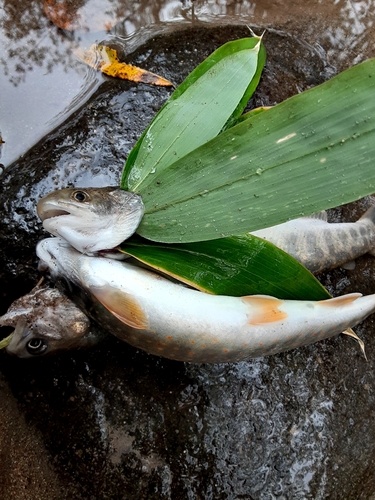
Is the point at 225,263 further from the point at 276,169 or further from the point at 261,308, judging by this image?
the point at 276,169

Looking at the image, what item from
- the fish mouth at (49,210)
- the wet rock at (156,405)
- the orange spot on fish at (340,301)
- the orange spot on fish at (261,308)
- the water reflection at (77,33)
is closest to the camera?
the fish mouth at (49,210)

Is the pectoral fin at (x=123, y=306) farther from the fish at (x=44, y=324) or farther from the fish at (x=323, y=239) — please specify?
the fish at (x=323, y=239)

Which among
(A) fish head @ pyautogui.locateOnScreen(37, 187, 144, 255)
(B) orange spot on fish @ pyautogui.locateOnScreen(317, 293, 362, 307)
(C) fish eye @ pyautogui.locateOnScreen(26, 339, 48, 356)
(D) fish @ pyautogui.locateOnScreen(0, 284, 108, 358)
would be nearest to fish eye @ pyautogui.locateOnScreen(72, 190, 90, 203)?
(A) fish head @ pyautogui.locateOnScreen(37, 187, 144, 255)

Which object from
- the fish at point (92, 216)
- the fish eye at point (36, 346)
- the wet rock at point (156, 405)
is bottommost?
the wet rock at point (156, 405)

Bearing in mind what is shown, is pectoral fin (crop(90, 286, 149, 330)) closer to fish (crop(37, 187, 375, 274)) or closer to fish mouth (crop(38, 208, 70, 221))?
fish (crop(37, 187, 375, 274))

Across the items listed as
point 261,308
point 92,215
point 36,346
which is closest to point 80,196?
point 92,215

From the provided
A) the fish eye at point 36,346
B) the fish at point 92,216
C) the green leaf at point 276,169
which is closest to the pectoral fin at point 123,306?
the fish at point 92,216
